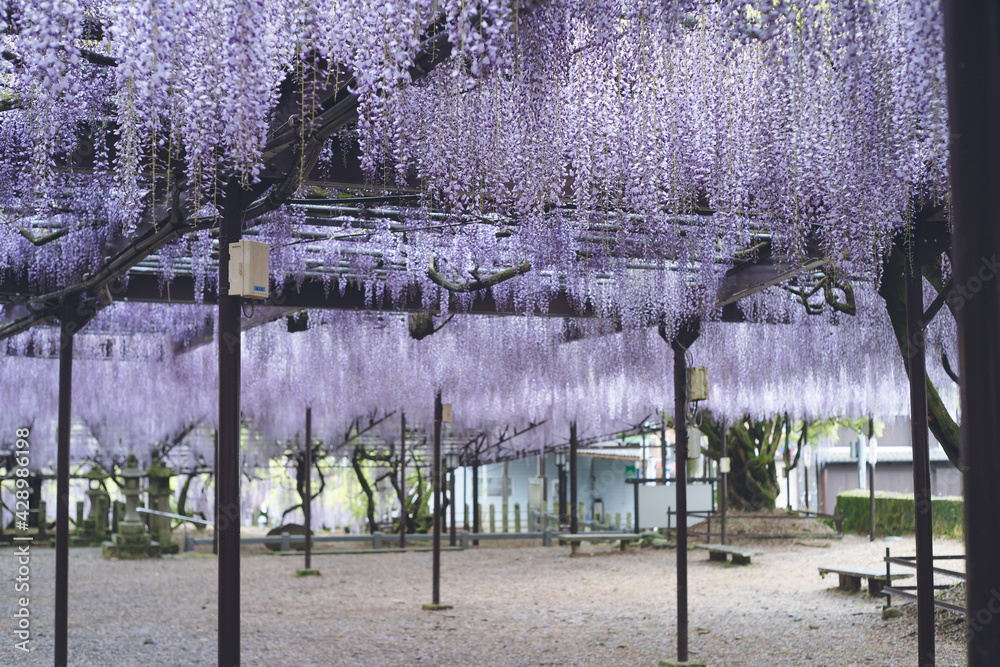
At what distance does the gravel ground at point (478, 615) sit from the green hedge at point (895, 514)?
2.84 metres

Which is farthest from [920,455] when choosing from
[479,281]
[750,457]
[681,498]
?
[750,457]

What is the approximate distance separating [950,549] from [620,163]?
1145cm

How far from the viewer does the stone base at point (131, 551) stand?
47.2ft

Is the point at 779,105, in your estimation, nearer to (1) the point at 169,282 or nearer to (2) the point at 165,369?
(1) the point at 169,282

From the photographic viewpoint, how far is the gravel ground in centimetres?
702

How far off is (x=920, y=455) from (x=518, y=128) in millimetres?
2689

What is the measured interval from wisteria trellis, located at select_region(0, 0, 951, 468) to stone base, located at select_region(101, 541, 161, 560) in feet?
26.0

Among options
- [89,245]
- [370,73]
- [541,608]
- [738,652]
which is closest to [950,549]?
[541,608]

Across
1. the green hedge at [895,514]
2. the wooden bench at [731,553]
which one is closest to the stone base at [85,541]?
the wooden bench at [731,553]

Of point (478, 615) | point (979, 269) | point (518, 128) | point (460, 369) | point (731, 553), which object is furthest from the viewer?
point (731, 553)

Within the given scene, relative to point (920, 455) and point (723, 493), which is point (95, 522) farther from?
point (920, 455)

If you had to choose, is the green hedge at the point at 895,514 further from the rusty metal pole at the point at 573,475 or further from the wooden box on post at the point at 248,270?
the wooden box on post at the point at 248,270

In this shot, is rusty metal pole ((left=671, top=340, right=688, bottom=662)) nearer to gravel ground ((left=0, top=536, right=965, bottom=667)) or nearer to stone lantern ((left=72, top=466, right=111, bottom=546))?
gravel ground ((left=0, top=536, right=965, bottom=667))

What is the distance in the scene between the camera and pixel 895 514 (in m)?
17.6
